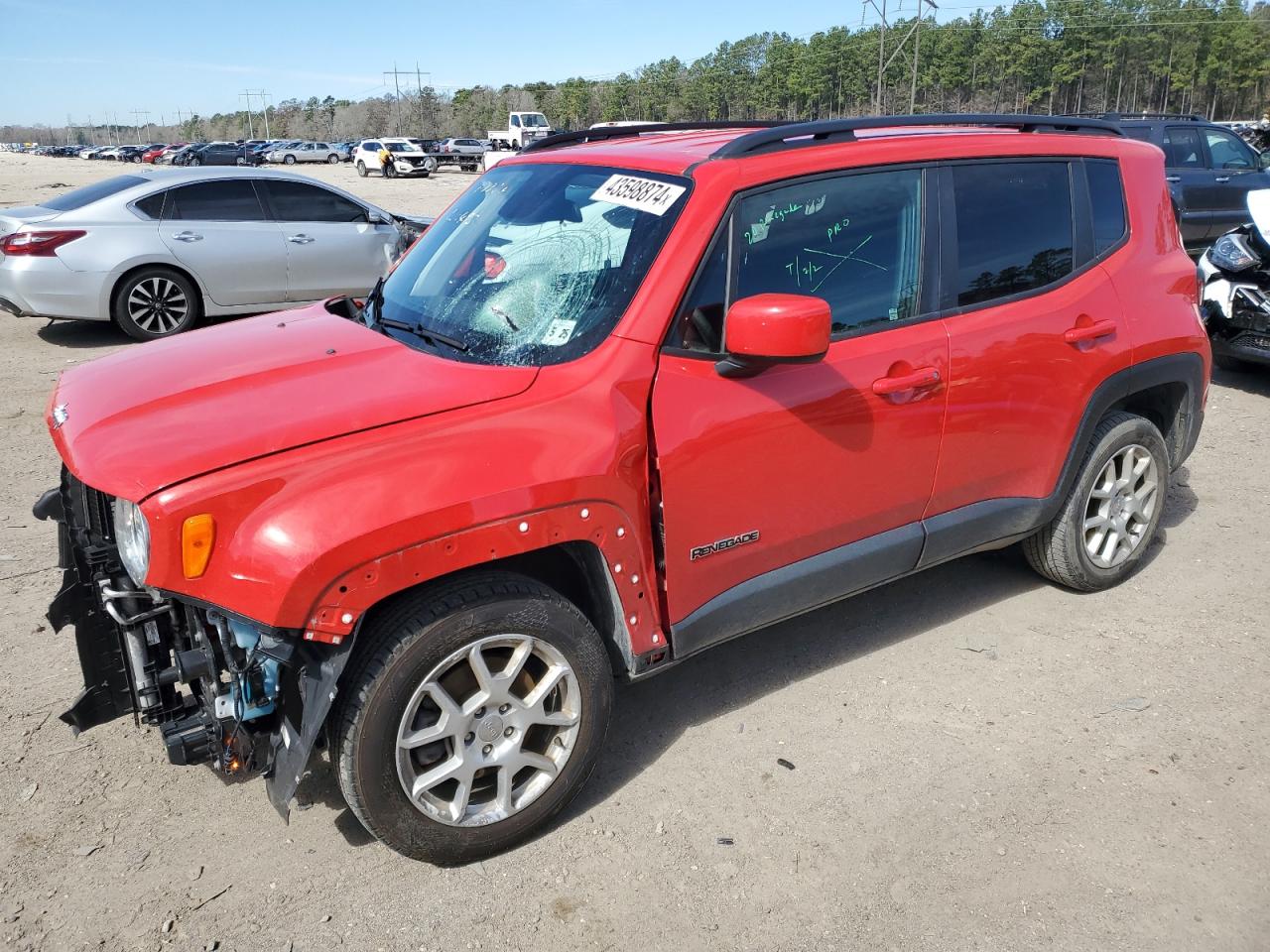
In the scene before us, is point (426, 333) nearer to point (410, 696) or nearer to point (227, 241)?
point (410, 696)

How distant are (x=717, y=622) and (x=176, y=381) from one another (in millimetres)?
1788

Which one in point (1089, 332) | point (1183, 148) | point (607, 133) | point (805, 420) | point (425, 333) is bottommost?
point (805, 420)

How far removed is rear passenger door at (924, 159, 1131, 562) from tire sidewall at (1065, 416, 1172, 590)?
286 millimetres

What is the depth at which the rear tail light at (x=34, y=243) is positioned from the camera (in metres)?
8.76

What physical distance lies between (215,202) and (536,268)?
7.60 m

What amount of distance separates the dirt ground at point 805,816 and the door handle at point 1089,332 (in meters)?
1.23

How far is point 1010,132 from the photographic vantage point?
3.83m

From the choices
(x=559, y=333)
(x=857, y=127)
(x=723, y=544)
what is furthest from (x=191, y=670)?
(x=857, y=127)

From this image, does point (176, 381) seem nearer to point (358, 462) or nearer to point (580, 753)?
point (358, 462)

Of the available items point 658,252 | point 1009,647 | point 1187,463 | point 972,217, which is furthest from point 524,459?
point 1187,463

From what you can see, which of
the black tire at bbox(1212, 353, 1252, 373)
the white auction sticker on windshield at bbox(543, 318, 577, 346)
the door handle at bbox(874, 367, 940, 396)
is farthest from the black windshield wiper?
the black tire at bbox(1212, 353, 1252, 373)

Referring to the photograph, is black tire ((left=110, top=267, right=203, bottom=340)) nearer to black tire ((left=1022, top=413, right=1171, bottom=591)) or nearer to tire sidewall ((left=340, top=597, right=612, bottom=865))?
tire sidewall ((left=340, top=597, right=612, bottom=865))

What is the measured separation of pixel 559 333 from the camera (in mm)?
2969

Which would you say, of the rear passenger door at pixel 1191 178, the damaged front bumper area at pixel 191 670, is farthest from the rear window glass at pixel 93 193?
the rear passenger door at pixel 1191 178
